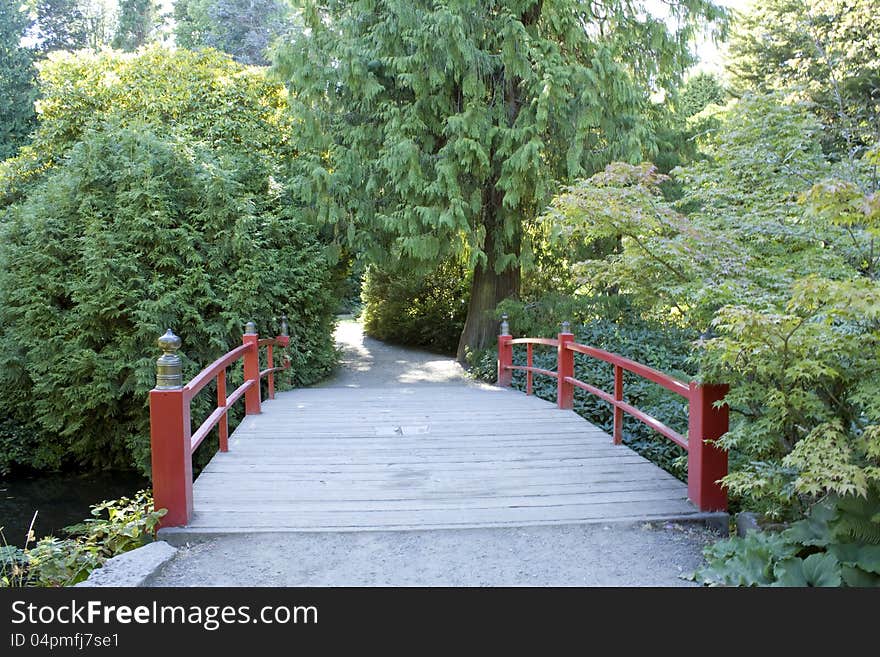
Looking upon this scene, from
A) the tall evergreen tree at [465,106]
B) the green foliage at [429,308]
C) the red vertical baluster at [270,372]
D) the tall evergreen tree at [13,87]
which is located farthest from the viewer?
the tall evergreen tree at [13,87]

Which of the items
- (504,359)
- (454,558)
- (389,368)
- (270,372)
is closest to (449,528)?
(454,558)

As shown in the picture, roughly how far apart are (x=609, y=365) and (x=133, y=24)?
96.8 feet

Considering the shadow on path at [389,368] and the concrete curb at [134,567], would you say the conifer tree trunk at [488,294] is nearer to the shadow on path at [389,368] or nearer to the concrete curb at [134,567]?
the shadow on path at [389,368]

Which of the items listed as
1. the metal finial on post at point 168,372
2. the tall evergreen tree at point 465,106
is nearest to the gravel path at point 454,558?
the metal finial on post at point 168,372

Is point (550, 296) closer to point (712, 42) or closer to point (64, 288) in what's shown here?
point (712, 42)

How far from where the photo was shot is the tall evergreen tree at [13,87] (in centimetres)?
1952

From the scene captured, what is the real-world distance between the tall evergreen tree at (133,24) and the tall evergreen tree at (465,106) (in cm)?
2311

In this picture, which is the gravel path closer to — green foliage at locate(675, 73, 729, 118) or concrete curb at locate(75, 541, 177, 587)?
concrete curb at locate(75, 541, 177, 587)

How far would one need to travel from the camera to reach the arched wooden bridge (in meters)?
3.93

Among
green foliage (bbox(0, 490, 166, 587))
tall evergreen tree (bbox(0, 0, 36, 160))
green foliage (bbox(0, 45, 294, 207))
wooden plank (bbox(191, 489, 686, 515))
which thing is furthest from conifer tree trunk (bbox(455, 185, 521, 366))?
tall evergreen tree (bbox(0, 0, 36, 160))

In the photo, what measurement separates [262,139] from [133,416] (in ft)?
16.2

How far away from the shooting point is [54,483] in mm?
9945

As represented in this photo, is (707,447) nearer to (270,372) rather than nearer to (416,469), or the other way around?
(416,469)

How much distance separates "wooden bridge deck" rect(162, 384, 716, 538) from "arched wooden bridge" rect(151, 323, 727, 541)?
0.04 feet
